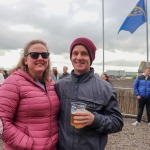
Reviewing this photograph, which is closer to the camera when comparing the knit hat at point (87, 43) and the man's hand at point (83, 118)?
the man's hand at point (83, 118)

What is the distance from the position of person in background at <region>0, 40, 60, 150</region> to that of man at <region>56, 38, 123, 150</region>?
9 centimetres

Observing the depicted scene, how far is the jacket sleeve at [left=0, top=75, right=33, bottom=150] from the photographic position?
2072 mm

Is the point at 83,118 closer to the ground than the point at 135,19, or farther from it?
closer to the ground

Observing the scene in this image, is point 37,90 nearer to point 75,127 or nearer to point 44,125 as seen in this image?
point 44,125

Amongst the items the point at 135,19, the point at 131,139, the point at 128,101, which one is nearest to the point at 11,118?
the point at 131,139

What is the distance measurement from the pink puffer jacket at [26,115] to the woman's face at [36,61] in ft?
0.27

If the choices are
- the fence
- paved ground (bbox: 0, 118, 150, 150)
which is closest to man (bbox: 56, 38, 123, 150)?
paved ground (bbox: 0, 118, 150, 150)

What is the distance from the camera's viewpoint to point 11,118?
213 centimetres

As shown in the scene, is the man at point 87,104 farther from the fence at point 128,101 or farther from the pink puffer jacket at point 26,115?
the fence at point 128,101

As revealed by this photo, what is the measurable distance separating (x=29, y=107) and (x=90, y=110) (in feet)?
1.54

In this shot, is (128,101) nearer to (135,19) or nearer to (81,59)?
(135,19)

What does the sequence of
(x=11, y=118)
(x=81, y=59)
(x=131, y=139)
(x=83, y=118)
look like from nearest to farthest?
(x=83, y=118), (x=11, y=118), (x=81, y=59), (x=131, y=139)

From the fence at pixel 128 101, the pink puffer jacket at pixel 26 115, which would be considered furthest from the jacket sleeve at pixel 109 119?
the fence at pixel 128 101

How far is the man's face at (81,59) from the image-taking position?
2.24 metres
